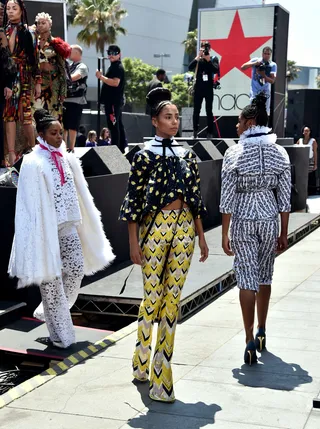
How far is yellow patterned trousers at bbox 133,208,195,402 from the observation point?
192 inches

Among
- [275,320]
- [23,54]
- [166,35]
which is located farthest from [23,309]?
[166,35]

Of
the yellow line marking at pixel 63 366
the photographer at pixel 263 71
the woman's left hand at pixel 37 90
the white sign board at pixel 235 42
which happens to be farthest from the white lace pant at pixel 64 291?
the white sign board at pixel 235 42

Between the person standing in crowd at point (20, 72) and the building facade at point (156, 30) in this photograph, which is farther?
the building facade at point (156, 30)

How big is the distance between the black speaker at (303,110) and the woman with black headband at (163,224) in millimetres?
20525

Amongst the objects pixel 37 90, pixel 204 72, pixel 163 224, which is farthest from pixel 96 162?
pixel 204 72

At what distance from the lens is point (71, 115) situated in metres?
10.5

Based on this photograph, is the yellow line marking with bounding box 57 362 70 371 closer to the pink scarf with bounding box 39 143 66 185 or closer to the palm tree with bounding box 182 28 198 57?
the pink scarf with bounding box 39 143 66 185

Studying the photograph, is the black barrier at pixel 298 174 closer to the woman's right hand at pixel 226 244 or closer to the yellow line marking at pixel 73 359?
the woman's right hand at pixel 226 244

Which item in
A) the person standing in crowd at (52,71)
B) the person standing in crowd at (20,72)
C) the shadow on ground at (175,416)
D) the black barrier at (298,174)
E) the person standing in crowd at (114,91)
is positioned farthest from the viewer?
the black barrier at (298,174)

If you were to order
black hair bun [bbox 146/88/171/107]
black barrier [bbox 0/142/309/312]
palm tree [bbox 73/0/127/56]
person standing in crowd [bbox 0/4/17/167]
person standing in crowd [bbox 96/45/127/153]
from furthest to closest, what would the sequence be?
palm tree [bbox 73/0/127/56], person standing in crowd [bbox 96/45/127/153], person standing in crowd [bbox 0/4/17/167], black barrier [bbox 0/142/309/312], black hair bun [bbox 146/88/171/107]

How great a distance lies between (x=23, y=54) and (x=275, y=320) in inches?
163

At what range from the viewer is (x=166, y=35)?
94.4 m

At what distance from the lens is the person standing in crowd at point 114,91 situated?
1153 centimetres

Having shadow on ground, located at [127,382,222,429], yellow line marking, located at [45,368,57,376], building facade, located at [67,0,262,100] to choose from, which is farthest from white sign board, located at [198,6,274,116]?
building facade, located at [67,0,262,100]
